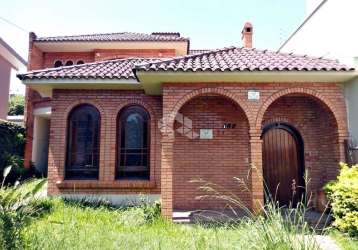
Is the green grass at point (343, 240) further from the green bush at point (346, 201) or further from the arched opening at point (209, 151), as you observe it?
the arched opening at point (209, 151)

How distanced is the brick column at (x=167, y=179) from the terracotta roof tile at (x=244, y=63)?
6.06 ft

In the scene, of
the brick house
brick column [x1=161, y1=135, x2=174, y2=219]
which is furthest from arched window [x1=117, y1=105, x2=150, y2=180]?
brick column [x1=161, y1=135, x2=174, y2=219]

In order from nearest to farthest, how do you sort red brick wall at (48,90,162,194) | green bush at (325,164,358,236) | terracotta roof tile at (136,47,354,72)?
green bush at (325,164,358,236) → terracotta roof tile at (136,47,354,72) → red brick wall at (48,90,162,194)

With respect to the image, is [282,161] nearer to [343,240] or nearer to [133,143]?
[343,240]

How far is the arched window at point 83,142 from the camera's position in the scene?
370 inches

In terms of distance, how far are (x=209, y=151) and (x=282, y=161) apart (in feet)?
7.57

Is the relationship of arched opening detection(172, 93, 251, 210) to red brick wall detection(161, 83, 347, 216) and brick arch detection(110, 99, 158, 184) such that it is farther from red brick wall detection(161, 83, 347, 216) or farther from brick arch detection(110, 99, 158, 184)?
red brick wall detection(161, 83, 347, 216)

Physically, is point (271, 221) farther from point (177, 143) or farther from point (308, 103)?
point (308, 103)

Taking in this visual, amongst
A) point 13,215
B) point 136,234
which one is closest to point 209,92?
point 136,234

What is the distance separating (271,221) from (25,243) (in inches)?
147

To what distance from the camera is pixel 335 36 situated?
8.48m

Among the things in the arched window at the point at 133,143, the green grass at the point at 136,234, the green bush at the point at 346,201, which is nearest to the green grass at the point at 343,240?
the green bush at the point at 346,201

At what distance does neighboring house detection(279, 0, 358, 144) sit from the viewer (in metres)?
7.43

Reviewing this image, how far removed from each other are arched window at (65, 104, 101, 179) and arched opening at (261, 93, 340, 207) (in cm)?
543
